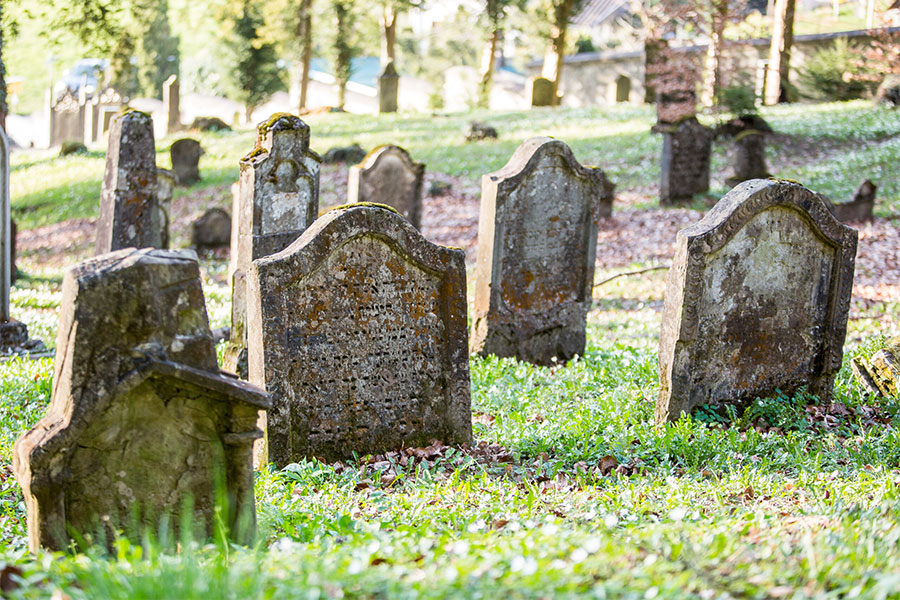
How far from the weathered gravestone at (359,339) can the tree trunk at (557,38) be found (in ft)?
105

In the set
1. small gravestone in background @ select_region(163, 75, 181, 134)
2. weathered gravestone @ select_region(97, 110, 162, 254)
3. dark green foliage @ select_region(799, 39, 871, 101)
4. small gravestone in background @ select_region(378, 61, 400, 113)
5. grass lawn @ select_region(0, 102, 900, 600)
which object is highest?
dark green foliage @ select_region(799, 39, 871, 101)

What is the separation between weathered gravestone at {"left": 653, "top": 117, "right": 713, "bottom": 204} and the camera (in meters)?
18.6

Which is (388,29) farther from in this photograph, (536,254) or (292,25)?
(536,254)

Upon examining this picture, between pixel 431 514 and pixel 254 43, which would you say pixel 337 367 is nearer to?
pixel 431 514

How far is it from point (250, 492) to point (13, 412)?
3577mm

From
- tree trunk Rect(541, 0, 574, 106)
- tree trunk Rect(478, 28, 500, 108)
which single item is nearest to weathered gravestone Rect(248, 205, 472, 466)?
tree trunk Rect(541, 0, 574, 106)

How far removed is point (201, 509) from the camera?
450 centimetres

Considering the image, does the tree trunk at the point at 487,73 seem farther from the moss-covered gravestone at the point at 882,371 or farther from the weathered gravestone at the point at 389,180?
the moss-covered gravestone at the point at 882,371

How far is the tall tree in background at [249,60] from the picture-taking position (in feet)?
129

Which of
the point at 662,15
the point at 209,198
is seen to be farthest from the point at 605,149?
the point at 662,15

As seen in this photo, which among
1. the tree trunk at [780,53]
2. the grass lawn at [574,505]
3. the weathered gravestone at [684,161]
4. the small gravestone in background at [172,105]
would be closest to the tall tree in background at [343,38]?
the small gravestone in background at [172,105]

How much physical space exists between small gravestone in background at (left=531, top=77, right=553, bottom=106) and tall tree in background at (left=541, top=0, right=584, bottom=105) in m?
0.25

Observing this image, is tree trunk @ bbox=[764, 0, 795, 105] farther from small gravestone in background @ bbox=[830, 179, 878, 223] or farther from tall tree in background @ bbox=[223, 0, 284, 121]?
tall tree in background @ bbox=[223, 0, 284, 121]

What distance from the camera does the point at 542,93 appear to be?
1463 inches
